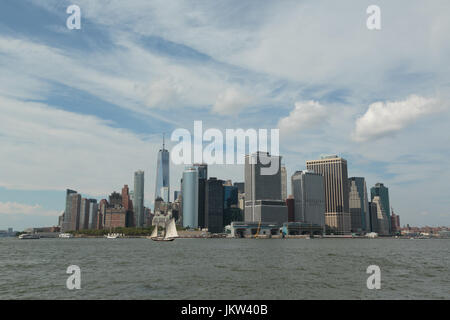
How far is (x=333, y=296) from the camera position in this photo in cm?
4162

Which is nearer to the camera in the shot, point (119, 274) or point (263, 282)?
point (263, 282)

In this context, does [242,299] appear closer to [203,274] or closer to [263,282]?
[263,282]

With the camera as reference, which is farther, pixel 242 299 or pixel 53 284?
pixel 53 284

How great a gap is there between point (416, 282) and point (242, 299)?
2924cm

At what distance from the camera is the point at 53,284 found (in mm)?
50438
